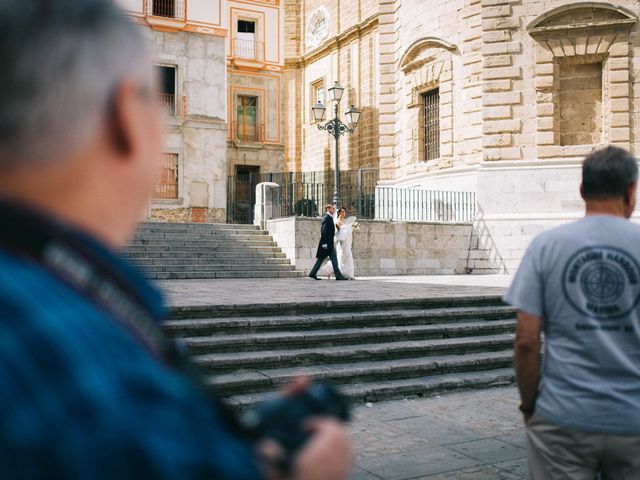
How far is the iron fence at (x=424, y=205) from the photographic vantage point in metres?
20.5

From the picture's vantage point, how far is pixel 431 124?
77.9 ft

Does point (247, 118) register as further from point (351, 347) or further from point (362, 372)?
point (362, 372)

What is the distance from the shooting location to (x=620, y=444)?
239cm

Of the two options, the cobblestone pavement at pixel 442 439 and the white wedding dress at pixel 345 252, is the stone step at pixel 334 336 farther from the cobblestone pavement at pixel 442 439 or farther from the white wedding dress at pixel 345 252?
the white wedding dress at pixel 345 252

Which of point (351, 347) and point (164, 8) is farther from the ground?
point (164, 8)

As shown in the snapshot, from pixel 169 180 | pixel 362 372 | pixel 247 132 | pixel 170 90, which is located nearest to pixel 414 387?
pixel 362 372

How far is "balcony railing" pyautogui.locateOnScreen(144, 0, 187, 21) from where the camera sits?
25438 millimetres

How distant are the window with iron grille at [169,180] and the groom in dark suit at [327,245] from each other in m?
10.4

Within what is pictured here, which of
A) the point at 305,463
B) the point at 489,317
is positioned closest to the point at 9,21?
the point at 305,463

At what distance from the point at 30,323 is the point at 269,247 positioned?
1757 centimetres

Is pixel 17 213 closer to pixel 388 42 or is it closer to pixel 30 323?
pixel 30 323

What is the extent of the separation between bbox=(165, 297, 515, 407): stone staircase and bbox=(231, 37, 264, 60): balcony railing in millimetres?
26605

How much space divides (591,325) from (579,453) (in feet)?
1.52

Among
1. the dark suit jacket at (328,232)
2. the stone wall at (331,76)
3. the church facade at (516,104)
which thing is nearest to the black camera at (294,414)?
the dark suit jacket at (328,232)
